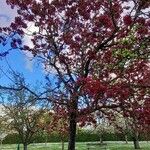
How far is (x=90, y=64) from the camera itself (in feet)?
56.6

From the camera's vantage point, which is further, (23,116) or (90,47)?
(23,116)

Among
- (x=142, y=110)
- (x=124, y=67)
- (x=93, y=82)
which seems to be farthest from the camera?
(x=124, y=67)

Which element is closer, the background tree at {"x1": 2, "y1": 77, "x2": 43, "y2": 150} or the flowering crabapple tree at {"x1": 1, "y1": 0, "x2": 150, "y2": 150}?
the flowering crabapple tree at {"x1": 1, "y1": 0, "x2": 150, "y2": 150}

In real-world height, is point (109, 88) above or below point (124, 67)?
below

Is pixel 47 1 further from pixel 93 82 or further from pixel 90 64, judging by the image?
pixel 93 82

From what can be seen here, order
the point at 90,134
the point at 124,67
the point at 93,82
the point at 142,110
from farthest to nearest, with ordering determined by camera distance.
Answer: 1. the point at 90,134
2. the point at 124,67
3. the point at 142,110
4. the point at 93,82

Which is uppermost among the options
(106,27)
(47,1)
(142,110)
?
(47,1)

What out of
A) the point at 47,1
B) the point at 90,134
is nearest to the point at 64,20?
the point at 47,1

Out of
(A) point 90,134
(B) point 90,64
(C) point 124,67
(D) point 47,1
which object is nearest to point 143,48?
(C) point 124,67

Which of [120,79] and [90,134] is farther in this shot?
[90,134]

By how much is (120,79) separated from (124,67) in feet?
1.51

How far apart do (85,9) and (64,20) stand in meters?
1.07

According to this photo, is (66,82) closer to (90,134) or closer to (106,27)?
(106,27)

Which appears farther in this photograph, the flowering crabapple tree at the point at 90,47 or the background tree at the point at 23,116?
the background tree at the point at 23,116
